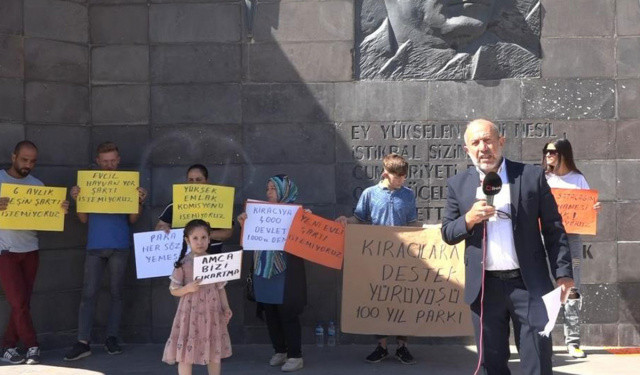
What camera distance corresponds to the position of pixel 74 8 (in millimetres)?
8891

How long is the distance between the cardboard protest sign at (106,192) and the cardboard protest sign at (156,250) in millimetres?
784

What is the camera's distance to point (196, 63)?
8.91 meters

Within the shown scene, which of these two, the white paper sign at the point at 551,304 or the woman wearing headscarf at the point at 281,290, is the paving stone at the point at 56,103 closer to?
the woman wearing headscarf at the point at 281,290

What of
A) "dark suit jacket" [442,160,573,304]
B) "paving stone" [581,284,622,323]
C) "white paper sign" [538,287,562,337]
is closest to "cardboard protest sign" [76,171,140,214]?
"dark suit jacket" [442,160,573,304]

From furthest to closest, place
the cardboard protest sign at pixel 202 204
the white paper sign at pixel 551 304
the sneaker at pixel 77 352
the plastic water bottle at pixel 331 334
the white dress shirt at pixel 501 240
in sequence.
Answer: the plastic water bottle at pixel 331 334, the sneaker at pixel 77 352, the cardboard protest sign at pixel 202 204, the white dress shirt at pixel 501 240, the white paper sign at pixel 551 304

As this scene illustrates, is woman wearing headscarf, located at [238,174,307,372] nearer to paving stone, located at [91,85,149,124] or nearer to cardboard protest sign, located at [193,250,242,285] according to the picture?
cardboard protest sign, located at [193,250,242,285]

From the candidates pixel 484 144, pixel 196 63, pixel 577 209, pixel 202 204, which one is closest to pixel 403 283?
pixel 577 209

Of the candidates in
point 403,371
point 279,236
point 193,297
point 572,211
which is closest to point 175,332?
point 193,297

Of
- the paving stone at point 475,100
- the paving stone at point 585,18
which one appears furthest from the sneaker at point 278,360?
the paving stone at point 585,18

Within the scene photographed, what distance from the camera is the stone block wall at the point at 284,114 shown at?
8.65 metres

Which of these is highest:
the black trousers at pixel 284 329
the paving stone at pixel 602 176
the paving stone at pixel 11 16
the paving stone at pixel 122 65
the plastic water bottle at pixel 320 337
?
the paving stone at pixel 11 16

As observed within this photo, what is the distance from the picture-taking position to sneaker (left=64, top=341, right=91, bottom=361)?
8.19 meters

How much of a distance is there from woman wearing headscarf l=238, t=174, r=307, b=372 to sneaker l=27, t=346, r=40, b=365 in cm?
200

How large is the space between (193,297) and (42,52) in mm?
3360
